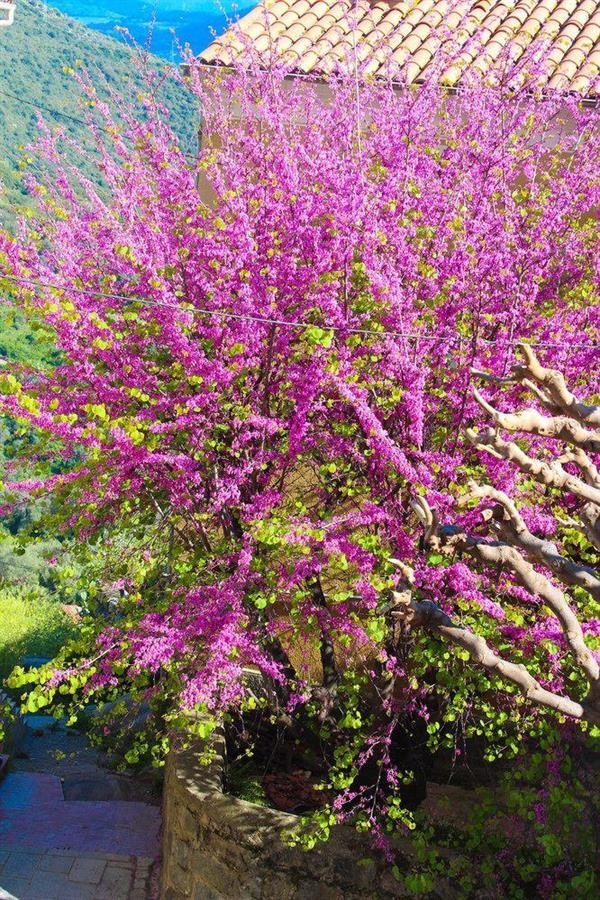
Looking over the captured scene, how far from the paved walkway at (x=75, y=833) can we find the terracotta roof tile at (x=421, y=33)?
727 centimetres

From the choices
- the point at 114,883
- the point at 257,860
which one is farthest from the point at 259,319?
the point at 114,883

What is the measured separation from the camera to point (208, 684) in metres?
5.37

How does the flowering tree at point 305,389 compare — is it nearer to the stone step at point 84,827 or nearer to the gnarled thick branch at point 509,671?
the gnarled thick branch at point 509,671

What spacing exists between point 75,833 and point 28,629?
8.24 meters

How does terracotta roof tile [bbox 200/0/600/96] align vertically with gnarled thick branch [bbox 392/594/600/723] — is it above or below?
above

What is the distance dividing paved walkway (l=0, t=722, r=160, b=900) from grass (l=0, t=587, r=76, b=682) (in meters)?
3.58

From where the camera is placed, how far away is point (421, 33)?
10.3 meters

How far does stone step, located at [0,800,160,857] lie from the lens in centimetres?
797

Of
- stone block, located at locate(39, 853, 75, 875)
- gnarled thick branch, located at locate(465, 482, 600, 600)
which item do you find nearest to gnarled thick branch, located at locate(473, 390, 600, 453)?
gnarled thick branch, located at locate(465, 482, 600, 600)

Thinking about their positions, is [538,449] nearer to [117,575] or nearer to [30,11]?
[117,575]

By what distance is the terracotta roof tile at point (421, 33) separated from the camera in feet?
30.4

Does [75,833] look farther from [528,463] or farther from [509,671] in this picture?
[528,463]

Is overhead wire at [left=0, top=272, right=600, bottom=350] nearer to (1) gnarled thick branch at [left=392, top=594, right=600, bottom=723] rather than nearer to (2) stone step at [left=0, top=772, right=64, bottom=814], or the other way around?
(1) gnarled thick branch at [left=392, top=594, right=600, bottom=723]

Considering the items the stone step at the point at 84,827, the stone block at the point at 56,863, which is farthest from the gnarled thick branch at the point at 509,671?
the stone step at the point at 84,827
